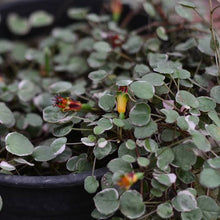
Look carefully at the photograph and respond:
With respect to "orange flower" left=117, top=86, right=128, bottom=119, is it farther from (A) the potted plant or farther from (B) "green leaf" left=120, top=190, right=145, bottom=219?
(B) "green leaf" left=120, top=190, right=145, bottom=219

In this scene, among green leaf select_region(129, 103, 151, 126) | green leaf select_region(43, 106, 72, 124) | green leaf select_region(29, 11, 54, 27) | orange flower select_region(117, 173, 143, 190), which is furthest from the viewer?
green leaf select_region(29, 11, 54, 27)

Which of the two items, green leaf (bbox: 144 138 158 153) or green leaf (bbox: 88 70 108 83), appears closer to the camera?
green leaf (bbox: 144 138 158 153)

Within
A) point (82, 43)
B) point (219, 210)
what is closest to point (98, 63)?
point (82, 43)

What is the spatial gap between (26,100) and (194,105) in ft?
1.63

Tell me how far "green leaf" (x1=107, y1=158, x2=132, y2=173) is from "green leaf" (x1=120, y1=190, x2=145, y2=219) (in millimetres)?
45

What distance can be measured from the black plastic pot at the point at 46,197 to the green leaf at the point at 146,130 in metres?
0.11

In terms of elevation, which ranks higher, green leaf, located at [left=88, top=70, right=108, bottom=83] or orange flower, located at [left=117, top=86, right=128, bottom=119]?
orange flower, located at [left=117, top=86, right=128, bottom=119]

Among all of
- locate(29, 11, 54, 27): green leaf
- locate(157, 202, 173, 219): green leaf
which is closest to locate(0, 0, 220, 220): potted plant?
locate(157, 202, 173, 219): green leaf

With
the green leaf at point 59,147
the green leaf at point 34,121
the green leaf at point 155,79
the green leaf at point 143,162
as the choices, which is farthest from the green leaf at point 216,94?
the green leaf at point 34,121

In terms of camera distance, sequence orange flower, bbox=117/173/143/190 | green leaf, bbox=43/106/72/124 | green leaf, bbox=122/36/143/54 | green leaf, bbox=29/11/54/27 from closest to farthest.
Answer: orange flower, bbox=117/173/143/190, green leaf, bbox=43/106/72/124, green leaf, bbox=122/36/143/54, green leaf, bbox=29/11/54/27

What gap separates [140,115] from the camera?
750mm

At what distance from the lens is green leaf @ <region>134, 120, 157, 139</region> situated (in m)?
0.73

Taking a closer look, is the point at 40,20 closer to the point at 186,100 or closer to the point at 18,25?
the point at 18,25

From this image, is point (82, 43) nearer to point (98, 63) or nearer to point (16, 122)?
point (98, 63)
